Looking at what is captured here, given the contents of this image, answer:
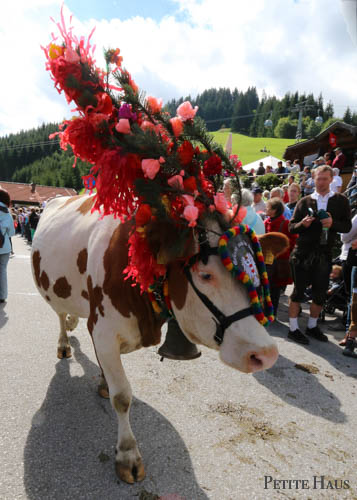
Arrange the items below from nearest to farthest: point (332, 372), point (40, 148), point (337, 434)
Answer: point (337, 434)
point (332, 372)
point (40, 148)

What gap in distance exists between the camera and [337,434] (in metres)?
2.43

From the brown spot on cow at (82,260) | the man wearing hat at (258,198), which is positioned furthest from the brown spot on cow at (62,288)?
the man wearing hat at (258,198)

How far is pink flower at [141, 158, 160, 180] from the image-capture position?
1.56 m

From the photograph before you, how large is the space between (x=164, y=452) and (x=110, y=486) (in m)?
0.41

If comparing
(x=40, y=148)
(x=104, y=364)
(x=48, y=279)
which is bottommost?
(x=104, y=364)

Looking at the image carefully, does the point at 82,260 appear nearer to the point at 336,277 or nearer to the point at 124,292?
the point at 124,292

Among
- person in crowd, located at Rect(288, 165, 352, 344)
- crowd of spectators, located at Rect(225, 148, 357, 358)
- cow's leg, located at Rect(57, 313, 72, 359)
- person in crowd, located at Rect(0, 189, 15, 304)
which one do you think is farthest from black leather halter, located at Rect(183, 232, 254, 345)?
person in crowd, located at Rect(0, 189, 15, 304)

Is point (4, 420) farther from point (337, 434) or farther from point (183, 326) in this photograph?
point (337, 434)

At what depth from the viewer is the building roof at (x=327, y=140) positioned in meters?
17.4

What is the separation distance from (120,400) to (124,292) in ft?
2.35

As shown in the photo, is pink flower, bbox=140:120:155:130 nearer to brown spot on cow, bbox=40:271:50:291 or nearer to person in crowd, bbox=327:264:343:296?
brown spot on cow, bbox=40:271:50:291

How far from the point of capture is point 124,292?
6.39 feet

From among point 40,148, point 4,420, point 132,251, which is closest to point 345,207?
point 132,251

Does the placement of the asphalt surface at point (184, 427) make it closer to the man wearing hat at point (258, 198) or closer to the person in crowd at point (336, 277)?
the person in crowd at point (336, 277)
